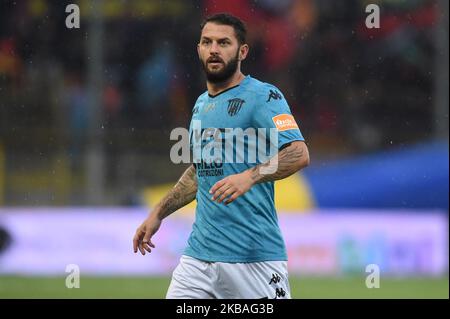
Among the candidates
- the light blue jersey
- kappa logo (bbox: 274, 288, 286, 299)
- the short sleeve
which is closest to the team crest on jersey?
the light blue jersey

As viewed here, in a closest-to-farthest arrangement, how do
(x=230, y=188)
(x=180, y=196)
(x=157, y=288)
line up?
(x=230, y=188) < (x=180, y=196) < (x=157, y=288)

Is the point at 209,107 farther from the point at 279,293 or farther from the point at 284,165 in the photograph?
the point at 279,293

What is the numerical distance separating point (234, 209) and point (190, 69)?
10.6 meters

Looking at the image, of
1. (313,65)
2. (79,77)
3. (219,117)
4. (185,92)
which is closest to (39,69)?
(79,77)

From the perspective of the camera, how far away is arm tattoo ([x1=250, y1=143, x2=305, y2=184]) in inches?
228

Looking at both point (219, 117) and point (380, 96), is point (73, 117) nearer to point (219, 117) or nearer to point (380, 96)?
point (380, 96)

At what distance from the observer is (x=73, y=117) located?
15.9 m

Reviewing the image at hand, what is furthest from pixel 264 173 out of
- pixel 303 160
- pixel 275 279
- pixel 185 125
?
pixel 185 125

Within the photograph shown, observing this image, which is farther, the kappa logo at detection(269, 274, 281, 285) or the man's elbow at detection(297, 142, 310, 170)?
the kappa logo at detection(269, 274, 281, 285)

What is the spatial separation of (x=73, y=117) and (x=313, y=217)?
406 cm

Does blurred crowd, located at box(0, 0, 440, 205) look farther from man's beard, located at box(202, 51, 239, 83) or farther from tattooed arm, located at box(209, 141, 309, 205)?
tattooed arm, located at box(209, 141, 309, 205)

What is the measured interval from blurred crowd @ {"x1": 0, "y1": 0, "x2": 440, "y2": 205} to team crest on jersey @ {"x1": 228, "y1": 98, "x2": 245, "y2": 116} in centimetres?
919

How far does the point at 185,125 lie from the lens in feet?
52.4

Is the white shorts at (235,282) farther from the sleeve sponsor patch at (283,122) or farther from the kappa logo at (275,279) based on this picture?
the sleeve sponsor patch at (283,122)
